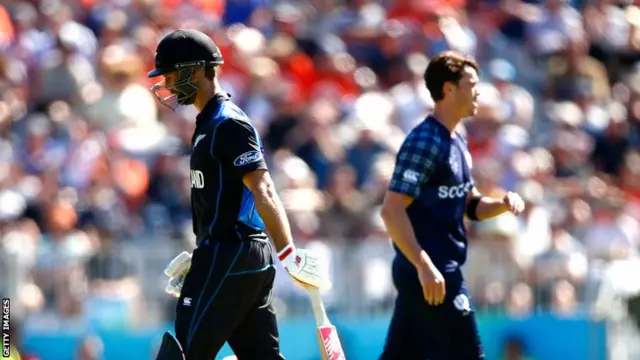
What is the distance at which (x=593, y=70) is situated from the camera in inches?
674

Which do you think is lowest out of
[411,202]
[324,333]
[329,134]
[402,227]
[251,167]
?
[324,333]

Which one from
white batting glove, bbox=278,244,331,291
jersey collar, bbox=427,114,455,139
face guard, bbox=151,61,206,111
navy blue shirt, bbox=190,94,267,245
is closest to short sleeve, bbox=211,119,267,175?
navy blue shirt, bbox=190,94,267,245

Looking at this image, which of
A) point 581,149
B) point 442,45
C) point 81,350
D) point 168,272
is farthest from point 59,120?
point 168,272

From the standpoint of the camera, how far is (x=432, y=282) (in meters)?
7.43

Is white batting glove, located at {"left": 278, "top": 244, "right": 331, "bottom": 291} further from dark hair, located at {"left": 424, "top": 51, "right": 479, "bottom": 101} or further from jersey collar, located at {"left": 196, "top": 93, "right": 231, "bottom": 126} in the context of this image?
dark hair, located at {"left": 424, "top": 51, "right": 479, "bottom": 101}

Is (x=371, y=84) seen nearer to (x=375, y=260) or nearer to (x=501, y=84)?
(x=501, y=84)

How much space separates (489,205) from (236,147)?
2.14m

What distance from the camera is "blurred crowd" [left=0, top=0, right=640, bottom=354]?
1293cm

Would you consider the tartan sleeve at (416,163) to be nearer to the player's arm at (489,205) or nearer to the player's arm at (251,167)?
the player's arm at (489,205)

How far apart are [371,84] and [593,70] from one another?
295cm

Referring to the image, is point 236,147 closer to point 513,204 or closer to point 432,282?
point 432,282

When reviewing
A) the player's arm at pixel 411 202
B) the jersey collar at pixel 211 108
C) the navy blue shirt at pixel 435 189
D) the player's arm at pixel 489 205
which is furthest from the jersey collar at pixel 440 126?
the jersey collar at pixel 211 108

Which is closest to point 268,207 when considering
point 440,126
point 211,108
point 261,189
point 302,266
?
point 261,189

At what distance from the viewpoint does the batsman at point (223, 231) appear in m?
6.65
